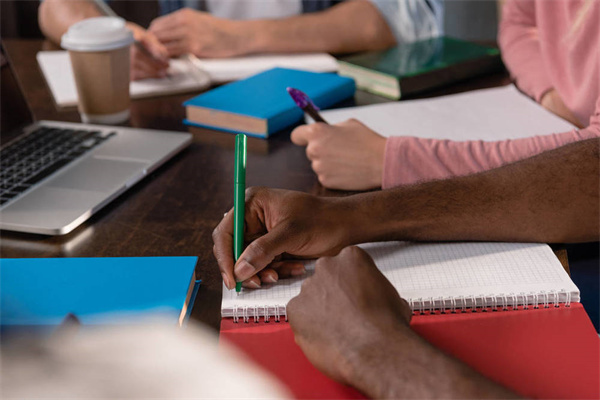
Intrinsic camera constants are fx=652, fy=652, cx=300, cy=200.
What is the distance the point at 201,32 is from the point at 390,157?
2.66ft

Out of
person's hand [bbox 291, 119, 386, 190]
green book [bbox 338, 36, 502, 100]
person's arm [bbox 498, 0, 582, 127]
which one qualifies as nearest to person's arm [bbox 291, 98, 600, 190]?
person's hand [bbox 291, 119, 386, 190]

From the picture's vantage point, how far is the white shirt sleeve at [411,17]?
1.65 metres

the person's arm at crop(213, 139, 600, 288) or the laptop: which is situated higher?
the person's arm at crop(213, 139, 600, 288)

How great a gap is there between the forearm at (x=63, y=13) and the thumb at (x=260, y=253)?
1.15 metres

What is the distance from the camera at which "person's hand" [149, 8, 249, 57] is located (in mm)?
1548

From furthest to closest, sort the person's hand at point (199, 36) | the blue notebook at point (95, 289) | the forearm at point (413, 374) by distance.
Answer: the person's hand at point (199, 36), the blue notebook at point (95, 289), the forearm at point (413, 374)

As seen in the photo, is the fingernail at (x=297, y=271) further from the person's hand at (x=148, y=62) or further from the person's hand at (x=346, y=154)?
the person's hand at (x=148, y=62)

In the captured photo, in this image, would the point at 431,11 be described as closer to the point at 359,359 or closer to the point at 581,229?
the point at 581,229

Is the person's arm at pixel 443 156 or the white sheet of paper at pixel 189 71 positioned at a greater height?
the person's arm at pixel 443 156

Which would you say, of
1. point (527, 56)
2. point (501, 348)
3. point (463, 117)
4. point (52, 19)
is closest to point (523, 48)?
point (527, 56)

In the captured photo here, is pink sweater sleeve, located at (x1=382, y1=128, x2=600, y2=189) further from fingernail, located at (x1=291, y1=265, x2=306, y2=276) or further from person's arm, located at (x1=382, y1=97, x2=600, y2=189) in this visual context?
fingernail, located at (x1=291, y1=265, x2=306, y2=276)

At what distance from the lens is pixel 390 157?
912mm

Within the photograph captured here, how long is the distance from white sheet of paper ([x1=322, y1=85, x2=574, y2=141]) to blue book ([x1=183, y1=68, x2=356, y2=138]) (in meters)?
0.08

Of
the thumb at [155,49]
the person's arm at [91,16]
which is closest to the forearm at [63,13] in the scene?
the person's arm at [91,16]
